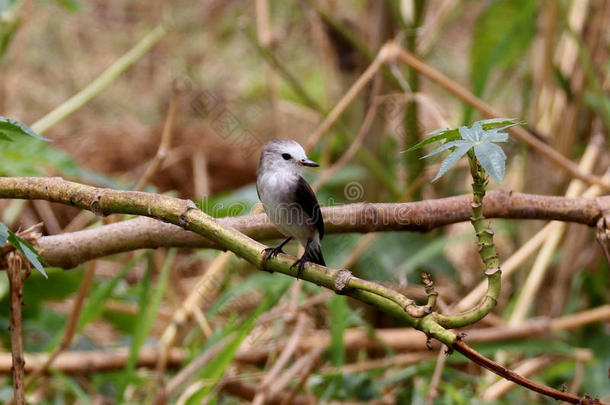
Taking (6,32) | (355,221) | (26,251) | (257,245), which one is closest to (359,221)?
(355,221)

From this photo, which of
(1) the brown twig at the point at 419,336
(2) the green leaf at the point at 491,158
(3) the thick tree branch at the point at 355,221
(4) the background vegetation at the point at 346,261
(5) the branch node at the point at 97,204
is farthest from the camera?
(1) the brown twig at the point at 419,336

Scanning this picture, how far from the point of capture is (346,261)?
8.27ft

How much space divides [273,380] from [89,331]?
70.9 inches

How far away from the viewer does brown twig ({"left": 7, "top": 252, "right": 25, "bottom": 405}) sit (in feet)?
4.19

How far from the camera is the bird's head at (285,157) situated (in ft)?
5.37

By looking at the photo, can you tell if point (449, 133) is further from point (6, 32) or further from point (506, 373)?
point (6, 32)

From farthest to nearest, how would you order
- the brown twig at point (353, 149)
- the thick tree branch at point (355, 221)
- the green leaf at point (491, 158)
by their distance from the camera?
the brown twig at point (353, 149) → the thick tree branch at point (355, 221) → the green leaf at point (491, 158)

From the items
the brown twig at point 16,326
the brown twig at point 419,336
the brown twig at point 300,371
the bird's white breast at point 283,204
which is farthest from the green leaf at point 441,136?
the brown twig at point 419,336

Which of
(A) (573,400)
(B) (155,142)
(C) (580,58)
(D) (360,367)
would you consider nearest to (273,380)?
(D) (360,367)

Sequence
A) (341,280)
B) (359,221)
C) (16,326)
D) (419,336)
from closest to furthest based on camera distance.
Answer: (341,280)
(16,326)
(359,221)
(419,336)

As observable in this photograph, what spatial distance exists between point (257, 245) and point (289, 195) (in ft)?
1.74

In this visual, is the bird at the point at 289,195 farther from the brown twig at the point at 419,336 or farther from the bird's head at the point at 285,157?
the brown twig at the point at 419,336

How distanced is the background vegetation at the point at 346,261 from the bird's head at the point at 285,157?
186mm

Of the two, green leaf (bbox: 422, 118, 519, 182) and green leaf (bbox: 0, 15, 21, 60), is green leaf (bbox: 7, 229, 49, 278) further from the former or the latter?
green leaf (bbox: 0, 15, 21, 60)
